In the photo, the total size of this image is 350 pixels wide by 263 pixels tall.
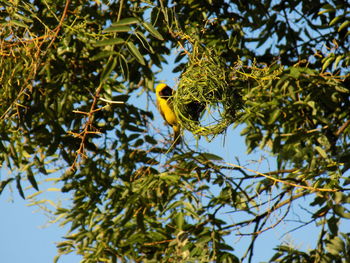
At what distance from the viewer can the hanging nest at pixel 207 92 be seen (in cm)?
231

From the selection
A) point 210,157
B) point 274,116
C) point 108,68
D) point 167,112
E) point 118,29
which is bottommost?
point 108,68

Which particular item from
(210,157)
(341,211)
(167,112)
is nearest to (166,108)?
(167,112)

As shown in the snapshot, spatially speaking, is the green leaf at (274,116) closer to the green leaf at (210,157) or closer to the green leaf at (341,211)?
the green leaf at (210,157)

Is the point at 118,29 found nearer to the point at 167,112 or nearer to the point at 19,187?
the point at 19,187

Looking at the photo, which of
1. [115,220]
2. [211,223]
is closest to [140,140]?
[115,220]

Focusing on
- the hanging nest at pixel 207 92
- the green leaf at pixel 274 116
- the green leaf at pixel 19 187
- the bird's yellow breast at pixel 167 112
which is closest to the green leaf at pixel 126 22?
the hanging nest at pixel 207 92

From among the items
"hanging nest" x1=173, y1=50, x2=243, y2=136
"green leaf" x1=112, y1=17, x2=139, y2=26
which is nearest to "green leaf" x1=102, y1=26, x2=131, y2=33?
"green leaf" x1=112, y1=17, x2=139, y2=26

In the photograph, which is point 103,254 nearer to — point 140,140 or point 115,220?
point 115,220

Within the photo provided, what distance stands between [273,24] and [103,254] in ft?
5.23

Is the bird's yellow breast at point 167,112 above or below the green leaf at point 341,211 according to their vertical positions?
above

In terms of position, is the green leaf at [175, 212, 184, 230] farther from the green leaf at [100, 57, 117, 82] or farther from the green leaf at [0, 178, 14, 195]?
the green leaf at [100, 57, 117, 82]

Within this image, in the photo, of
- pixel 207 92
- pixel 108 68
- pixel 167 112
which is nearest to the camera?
pixel 108 68

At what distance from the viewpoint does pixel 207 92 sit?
232 centimetres

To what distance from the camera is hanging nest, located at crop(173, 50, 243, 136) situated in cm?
231
